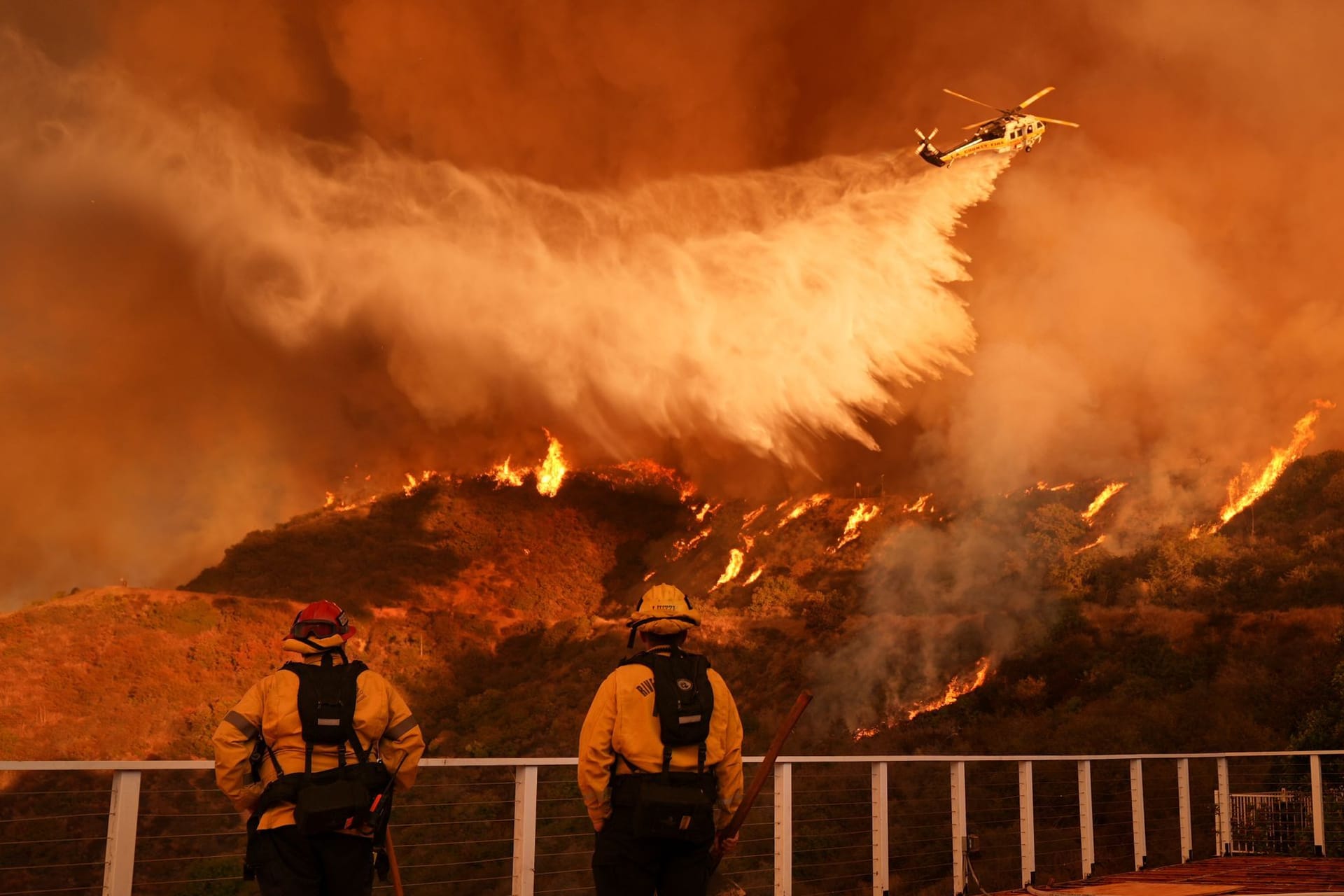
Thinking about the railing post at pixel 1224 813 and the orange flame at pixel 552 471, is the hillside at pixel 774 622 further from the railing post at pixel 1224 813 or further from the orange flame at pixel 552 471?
the railing post at pixel 1224 813

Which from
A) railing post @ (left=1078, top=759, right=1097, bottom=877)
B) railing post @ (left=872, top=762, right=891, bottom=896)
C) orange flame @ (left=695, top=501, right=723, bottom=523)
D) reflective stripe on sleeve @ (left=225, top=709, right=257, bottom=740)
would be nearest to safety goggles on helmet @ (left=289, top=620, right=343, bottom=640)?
reflective stripe on sleeve @ (left=225, top=709, right=257, bottom=740)

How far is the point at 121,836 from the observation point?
4.78 metres

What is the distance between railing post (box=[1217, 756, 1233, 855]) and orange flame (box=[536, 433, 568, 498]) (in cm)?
7039

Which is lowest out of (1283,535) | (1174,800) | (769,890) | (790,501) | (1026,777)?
(769,890)

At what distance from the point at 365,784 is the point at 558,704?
4664cm

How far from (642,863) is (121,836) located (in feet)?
7.30

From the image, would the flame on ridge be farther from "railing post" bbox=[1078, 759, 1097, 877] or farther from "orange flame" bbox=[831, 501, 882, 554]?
"railing post" bbox=[1078, 759, 1097, 877]

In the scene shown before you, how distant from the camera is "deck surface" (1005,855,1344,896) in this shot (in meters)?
8.96

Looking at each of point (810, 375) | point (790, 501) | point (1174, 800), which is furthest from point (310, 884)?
point (790, 501)

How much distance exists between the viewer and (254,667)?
57688 mm

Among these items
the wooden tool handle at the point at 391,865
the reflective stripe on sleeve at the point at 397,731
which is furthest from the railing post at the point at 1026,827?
the reflective stripe on sleeve at the point at 397,731

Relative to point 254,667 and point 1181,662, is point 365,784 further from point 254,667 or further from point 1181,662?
point 254,667

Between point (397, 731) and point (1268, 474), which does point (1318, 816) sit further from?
point (1268, 474)

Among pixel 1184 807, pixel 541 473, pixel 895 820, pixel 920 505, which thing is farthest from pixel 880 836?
pixel 541 473
